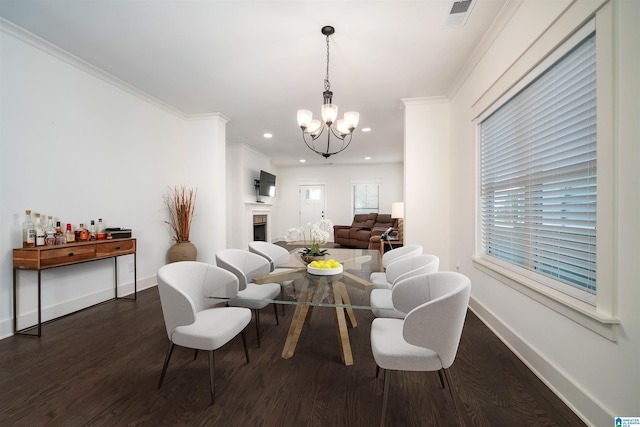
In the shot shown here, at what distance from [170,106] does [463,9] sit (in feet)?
13.0

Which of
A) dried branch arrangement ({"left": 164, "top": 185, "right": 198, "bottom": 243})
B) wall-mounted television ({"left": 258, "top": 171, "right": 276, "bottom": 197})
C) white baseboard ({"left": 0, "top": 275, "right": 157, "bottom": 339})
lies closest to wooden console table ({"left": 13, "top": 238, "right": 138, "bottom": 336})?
white baseboard ({"left": 0, "top": 275, "right": 157, "bottom": 339})

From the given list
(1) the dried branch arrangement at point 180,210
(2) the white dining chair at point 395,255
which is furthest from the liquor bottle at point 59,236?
(2) the white dining chair at point 395,255

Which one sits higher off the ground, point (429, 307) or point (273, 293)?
point (429, 307)

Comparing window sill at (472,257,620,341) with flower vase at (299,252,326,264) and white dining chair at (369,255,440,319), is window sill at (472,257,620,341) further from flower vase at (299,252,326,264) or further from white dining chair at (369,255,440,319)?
flower vase at (299,252,326,264)

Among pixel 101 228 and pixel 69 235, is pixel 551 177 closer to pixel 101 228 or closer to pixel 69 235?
pixel 69 235

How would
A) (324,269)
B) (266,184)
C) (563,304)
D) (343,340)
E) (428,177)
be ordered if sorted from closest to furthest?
1. (563,304)
2. (343,340)
3. (324,269)
4. (428,177)
5. (266,184)

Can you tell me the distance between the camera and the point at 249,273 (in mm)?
2531

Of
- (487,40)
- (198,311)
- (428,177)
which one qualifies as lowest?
Answer: (198,311)

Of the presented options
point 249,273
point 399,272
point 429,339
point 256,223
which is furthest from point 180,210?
point 429,339

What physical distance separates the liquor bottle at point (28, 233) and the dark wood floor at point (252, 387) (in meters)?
0.82

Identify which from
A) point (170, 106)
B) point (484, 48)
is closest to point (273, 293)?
point (484, 48)

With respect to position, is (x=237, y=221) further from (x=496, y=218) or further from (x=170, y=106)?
(x=496, y=218)

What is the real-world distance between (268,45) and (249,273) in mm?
2198

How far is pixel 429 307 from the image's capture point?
4.00ft
